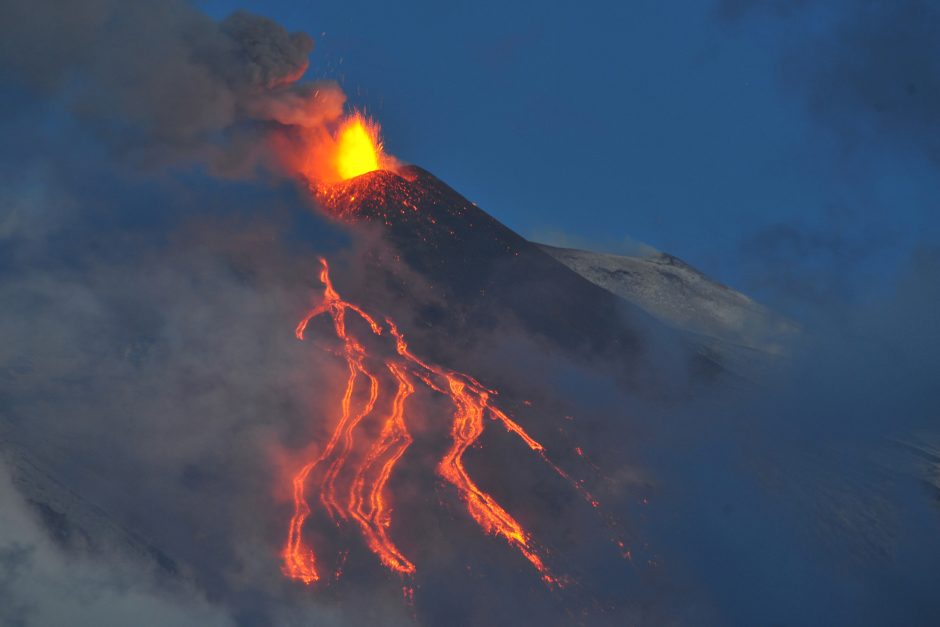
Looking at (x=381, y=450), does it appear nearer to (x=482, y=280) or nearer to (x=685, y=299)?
(x=482, y=280)

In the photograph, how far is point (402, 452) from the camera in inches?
754

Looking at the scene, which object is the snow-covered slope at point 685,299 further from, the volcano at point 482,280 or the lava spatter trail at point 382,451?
the lava spatter trail at point 382,451

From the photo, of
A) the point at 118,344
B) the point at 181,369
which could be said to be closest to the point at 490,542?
the point at 181,369

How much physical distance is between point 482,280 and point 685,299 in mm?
17898

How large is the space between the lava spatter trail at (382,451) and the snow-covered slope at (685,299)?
17198mm

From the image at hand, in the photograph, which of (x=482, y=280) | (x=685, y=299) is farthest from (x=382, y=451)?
(x=685, y=299)

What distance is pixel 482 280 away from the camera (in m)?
25.8

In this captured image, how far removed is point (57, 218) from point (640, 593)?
16.2 meters

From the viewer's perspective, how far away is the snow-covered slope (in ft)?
128

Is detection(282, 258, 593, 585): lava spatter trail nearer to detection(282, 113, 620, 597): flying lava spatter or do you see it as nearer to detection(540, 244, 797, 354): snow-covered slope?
detection(282, 113, 620, 597): flying lava spatter

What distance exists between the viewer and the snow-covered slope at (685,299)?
1534 inches

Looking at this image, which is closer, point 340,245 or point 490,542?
point 490,542

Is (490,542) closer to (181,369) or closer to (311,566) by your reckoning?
(311,566)

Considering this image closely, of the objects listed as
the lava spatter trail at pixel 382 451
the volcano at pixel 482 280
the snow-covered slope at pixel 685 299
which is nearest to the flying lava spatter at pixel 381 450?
the lava spatter trail at pixel 382 451
